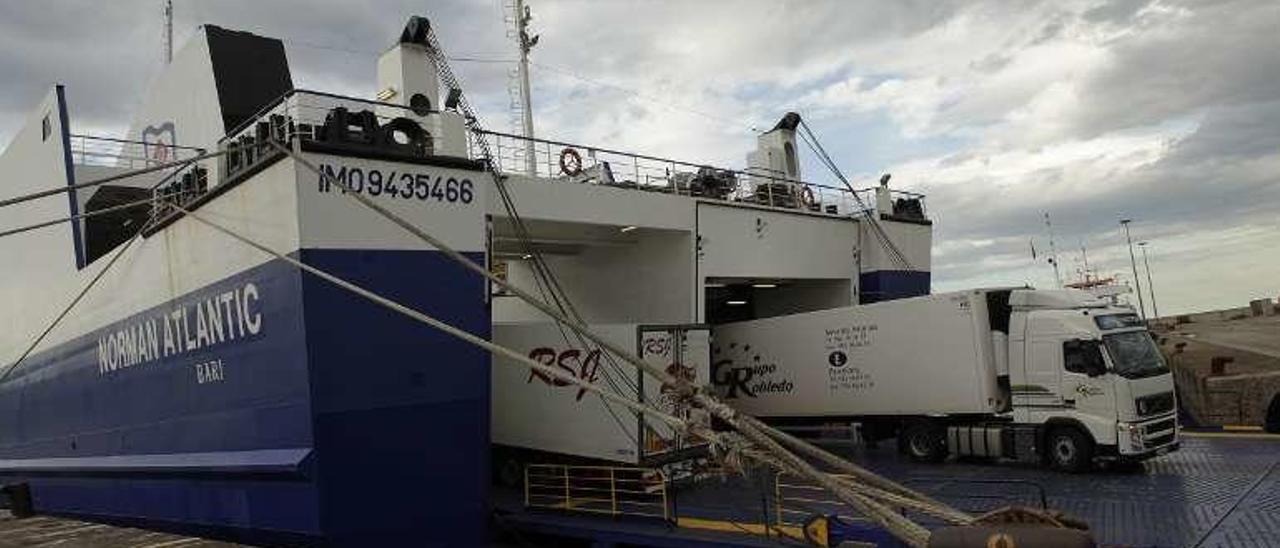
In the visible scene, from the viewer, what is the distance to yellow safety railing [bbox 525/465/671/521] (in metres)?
8.88

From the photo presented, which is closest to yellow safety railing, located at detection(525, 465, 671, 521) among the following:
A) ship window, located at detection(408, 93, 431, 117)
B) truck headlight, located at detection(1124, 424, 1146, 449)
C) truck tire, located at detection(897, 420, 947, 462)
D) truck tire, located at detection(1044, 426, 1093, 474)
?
truck tire, located at detection(897, 420, 947, 462)

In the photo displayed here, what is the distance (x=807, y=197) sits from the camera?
1497cm

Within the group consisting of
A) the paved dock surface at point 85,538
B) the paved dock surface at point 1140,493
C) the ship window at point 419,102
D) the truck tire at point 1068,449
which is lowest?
the paved dock surface at point 1140,493

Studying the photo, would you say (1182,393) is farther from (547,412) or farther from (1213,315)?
(1213,315)

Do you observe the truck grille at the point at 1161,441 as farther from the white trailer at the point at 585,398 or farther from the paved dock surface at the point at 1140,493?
the white trailer at the point at 585,398

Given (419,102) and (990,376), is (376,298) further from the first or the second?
(990,376)

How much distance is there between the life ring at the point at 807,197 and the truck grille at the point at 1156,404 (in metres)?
6.06

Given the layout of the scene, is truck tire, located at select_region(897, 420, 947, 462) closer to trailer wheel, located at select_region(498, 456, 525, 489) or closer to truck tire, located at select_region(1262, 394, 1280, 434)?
truck tire, located at select_region(1262, 394, 1280, 434)

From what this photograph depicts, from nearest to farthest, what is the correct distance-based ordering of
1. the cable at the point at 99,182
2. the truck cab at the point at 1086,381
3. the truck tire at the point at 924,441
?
the cable at the point at 99,182 < the truck cab at the point at 1086,381 < the truck tire at the point at 924,441

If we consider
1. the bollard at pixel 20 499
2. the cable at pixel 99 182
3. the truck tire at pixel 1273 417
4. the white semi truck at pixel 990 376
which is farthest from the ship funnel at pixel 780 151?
the bollard at pixel 20 499

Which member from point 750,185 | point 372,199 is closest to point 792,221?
point 750,185

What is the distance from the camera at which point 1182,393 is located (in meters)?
17.3

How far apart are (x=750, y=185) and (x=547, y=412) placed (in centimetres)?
535

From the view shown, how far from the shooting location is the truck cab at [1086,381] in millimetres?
9891
